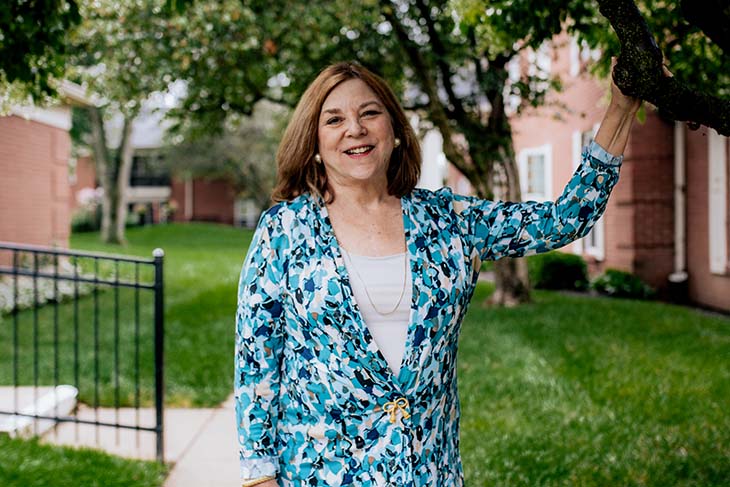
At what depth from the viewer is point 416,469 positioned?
2154 mm

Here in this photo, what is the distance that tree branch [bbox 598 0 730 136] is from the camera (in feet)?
6.80

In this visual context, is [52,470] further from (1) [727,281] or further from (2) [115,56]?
(1) [727,281]

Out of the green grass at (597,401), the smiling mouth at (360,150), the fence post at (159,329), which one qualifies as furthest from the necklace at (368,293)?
the fence post at (159,329)

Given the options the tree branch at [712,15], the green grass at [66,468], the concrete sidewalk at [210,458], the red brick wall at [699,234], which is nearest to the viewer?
the tree branch at [712,15]

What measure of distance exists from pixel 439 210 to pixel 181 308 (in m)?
10.5

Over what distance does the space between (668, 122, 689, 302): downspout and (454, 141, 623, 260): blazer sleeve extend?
11.0m

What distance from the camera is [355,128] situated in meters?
2.33

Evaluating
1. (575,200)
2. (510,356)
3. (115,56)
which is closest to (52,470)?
(575,200)

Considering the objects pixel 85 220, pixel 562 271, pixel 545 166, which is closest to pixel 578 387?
pixel 562 271

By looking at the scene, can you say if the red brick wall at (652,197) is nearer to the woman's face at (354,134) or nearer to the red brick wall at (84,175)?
the woman's face at (354,134)

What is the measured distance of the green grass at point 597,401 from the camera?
185 inches

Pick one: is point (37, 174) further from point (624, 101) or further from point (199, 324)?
point (624, 101)

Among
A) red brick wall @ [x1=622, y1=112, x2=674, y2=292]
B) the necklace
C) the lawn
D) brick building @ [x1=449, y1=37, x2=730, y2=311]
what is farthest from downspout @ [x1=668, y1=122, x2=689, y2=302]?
the necklace

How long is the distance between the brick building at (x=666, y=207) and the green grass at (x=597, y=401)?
1981 mm
